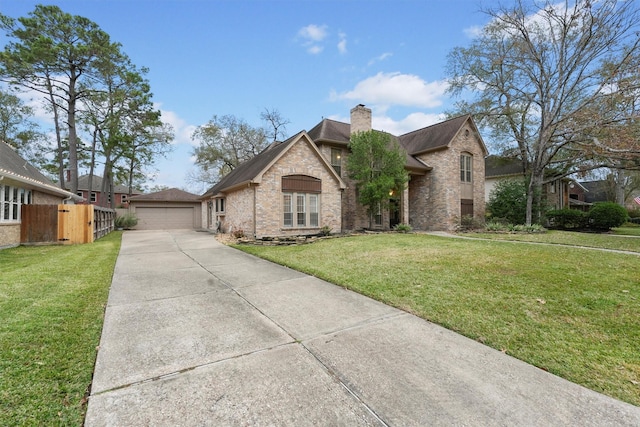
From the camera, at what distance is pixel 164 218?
1019 inches

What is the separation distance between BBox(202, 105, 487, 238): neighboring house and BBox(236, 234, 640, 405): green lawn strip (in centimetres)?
536

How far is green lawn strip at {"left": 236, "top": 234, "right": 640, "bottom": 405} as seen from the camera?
2.83 meters

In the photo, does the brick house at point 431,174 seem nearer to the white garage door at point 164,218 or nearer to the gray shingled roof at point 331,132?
the gray shingled roof at point 331,132

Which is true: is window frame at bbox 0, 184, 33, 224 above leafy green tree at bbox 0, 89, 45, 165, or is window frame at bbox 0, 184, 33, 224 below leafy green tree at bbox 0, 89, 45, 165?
below

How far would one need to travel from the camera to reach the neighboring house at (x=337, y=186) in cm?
1335

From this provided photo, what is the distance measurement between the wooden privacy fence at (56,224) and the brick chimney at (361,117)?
14815 mm

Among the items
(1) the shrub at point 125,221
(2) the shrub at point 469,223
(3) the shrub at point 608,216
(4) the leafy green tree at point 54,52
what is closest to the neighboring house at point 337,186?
(2) the shrub at point 469,223

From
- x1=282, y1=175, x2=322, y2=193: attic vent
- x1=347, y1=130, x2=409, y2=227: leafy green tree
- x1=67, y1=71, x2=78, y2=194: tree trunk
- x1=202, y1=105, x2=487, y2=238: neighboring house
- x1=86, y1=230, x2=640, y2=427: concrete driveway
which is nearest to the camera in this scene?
x1=86, y1=230, x2=640, y2=427: concrete driveway

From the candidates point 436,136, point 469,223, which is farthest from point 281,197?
point 469,223

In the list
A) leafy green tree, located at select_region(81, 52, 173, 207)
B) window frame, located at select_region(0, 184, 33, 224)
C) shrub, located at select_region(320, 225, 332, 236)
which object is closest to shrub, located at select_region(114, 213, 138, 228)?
leafy green tree, located at select_region(81, 52, 173, 207)

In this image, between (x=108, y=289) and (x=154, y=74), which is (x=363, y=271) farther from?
(x=154, y=74)

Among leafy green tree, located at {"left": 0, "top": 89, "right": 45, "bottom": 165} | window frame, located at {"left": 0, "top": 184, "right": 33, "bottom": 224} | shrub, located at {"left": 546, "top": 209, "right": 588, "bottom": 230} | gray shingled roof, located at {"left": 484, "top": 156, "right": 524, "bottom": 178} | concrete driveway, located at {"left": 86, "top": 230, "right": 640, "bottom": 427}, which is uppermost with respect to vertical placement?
leafy green tree, located at {"left": 0, "top": 89, "right": 45, "bottom": 165}

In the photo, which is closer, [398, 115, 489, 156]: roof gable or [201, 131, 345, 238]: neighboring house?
[201, 131, 345, 238]: neighboring house

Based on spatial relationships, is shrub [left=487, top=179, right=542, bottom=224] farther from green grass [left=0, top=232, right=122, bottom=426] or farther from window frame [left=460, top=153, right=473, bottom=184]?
green grass [left=0, top=232, right=122, bottom=426]
